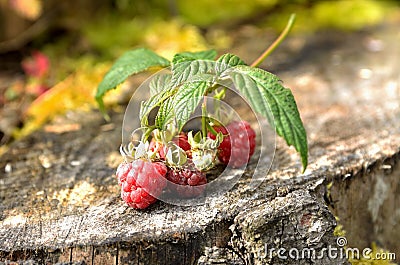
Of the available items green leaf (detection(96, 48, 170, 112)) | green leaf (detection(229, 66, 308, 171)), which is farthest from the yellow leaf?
green leaf (detection(229, 66, 308, 171))

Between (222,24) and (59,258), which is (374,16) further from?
(59,258)

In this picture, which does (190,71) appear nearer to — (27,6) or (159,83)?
(159,83)

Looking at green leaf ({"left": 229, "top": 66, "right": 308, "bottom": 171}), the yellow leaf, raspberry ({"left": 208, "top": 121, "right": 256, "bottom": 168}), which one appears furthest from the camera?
the yellow leaf

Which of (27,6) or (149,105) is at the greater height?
(27,6)

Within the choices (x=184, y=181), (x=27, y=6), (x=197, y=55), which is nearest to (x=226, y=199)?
(x=184, y=181)

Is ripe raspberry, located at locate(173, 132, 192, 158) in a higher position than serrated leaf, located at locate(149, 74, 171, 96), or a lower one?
lower

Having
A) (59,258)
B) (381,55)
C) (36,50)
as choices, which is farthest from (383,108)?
(36,50)

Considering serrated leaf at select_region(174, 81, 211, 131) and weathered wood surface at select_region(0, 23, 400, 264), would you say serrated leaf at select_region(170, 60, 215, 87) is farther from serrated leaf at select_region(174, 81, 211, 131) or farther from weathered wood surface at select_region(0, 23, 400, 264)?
weathered wood surface at select_region(0, 23, 400, 264)
